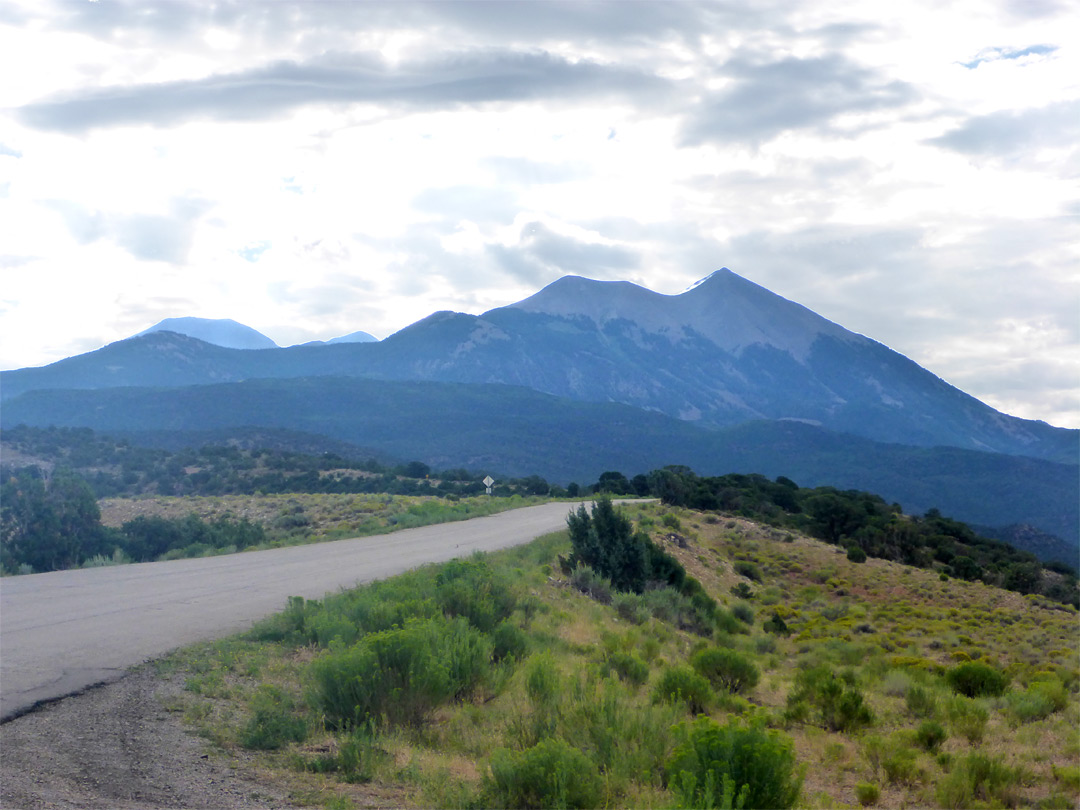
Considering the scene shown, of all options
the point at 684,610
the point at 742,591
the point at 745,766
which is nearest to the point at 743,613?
the point at 684,610

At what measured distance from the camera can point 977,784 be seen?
24.9 feet

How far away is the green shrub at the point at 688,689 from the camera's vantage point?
9.34 metres

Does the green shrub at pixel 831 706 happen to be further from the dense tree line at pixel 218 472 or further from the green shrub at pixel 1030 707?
the dense tree line at pixel 218 472

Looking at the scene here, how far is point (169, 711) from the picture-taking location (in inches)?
301

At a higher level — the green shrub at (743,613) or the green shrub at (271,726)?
the green shrub at (271,726)

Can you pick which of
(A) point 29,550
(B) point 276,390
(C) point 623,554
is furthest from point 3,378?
(C) point 623,554

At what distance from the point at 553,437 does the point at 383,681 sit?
125006 millimetres

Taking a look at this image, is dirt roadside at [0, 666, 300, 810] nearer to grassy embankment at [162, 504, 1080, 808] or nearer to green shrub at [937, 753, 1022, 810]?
grassy embankment at [162, 504, 1080, 808]

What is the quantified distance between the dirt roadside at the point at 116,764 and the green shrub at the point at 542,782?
1.33 meters

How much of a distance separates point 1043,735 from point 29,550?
2968cm

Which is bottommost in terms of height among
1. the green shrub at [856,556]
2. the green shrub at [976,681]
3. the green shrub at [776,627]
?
the green shrub at [776,627]

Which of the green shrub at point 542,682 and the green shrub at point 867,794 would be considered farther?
the green shrub at point 542,682

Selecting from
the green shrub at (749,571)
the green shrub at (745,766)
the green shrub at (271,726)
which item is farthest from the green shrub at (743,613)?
the green shrub at (745,766)

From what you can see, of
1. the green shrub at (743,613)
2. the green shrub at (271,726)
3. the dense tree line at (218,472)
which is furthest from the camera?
the dense tree line at (218,472)
